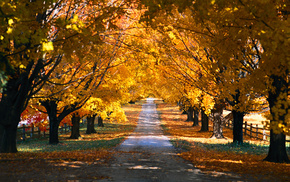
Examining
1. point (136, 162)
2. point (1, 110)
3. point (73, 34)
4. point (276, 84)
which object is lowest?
point (136, 162)

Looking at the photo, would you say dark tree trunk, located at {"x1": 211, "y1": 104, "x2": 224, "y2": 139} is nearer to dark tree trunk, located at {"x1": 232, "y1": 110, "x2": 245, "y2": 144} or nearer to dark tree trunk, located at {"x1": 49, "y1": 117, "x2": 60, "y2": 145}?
dark tree trunk, located at {"x1": 232, "y1": 110, "x2": 245, "y2": 144}

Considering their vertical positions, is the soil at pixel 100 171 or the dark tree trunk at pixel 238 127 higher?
the dark tree trunk at pixel 238 127

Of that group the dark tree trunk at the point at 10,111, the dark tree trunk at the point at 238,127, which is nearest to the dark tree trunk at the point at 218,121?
the dark tree trunk at the point at 238,127

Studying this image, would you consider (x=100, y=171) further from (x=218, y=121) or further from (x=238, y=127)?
(x=218, y=121)

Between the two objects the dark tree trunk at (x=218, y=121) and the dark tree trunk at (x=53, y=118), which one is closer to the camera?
the dark tree trunk at (x=53, y=118)

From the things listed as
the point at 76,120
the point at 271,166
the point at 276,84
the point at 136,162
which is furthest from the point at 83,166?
the point at 76,120

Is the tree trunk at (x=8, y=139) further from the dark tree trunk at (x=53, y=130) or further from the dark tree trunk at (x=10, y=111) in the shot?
the dark tree trunk at (x=53, y=130)

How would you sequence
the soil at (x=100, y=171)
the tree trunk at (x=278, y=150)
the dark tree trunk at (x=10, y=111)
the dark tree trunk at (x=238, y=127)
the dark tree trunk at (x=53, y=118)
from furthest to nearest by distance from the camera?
the dark tree trunk at (x=53, y=118), the dark tree trunk at (x=238, y=127), the dark tree trunk at (x=10, y=111), the tree trunk at (x=278, y=150), the soil at (x=100, y=171)

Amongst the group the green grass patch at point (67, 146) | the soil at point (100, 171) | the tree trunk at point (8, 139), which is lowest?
the green grass patch at point (67, 146)

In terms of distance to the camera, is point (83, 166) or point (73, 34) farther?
point (83, 166)

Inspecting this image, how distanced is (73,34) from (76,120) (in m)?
19.8

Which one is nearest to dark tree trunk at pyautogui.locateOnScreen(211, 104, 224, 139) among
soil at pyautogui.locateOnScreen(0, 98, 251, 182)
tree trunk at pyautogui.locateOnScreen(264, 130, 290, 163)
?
tree trunk at pyautogui.locateOnScreen(264, 130, 290, 163)

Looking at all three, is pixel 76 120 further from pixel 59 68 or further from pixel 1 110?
pixel 1 110

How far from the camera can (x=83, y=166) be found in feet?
30.7
